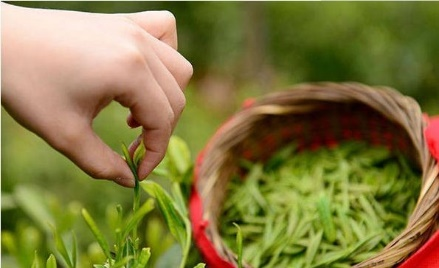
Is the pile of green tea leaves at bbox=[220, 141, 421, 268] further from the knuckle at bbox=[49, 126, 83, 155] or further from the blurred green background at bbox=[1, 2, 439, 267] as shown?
the blurred green background at bbox=[1, 2, 439, 267]

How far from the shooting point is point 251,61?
1.78m

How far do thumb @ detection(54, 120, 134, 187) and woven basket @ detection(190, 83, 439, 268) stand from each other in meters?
0.19

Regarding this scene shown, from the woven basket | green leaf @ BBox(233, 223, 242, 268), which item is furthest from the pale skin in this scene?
the woven basket

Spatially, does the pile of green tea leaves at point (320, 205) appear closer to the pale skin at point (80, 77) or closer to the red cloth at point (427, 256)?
the red cloth at point (427, 256)

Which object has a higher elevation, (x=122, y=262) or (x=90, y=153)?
(x=90, y=153)

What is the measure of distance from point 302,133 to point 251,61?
76 cm

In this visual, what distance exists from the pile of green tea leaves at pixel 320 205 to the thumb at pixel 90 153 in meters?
0.22

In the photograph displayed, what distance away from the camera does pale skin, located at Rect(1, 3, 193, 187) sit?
1.94 feet

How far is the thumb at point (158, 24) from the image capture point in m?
0.71

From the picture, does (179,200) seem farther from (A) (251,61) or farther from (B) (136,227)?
(A) (251,61)

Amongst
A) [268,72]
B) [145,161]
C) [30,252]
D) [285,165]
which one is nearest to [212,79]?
[268,72]

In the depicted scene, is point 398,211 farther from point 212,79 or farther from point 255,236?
point 212,79

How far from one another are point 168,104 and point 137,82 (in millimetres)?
45

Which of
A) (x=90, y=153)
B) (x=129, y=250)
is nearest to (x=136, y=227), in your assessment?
(x=129, y=250)
